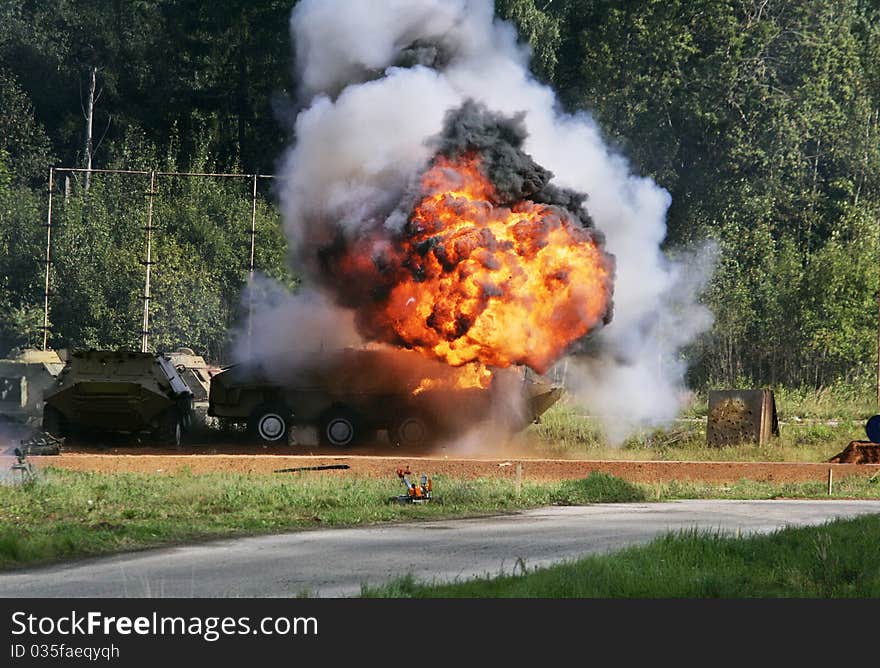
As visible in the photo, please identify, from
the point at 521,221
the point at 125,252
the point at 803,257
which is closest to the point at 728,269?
the point at 803,257

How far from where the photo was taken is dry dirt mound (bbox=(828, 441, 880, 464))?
1302 inches

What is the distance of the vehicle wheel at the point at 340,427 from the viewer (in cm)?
3466

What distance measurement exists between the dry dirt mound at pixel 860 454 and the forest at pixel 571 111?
22615mm

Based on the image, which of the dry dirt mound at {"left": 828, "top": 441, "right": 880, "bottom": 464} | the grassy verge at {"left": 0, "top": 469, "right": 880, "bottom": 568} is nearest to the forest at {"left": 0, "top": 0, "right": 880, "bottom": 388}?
the dry dirt mound at {"left": 828, "top": 441, "right": 880, "bottom": 464}

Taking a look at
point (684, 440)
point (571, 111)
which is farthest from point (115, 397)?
point (571, 111)

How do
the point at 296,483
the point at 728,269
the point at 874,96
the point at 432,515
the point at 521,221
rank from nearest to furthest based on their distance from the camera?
the point at 432,515 → the point at 296,483 → the point at 521,221 → the point at 728,269 → the point at 874,96

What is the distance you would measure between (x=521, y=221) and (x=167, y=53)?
137 ft

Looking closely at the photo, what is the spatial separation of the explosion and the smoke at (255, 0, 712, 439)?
2.06ft

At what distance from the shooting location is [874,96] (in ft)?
225

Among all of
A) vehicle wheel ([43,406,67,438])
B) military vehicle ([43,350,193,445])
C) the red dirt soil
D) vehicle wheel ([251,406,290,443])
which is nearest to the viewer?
the red dirt soil

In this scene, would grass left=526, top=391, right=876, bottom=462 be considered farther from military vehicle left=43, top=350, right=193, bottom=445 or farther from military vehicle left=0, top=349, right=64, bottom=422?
military vehicle left=0, top=349, right=64, bottom=422

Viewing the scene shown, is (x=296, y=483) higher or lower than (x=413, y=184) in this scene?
lower

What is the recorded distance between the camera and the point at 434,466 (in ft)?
97.5

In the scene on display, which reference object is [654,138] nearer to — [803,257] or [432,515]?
[803,257]
